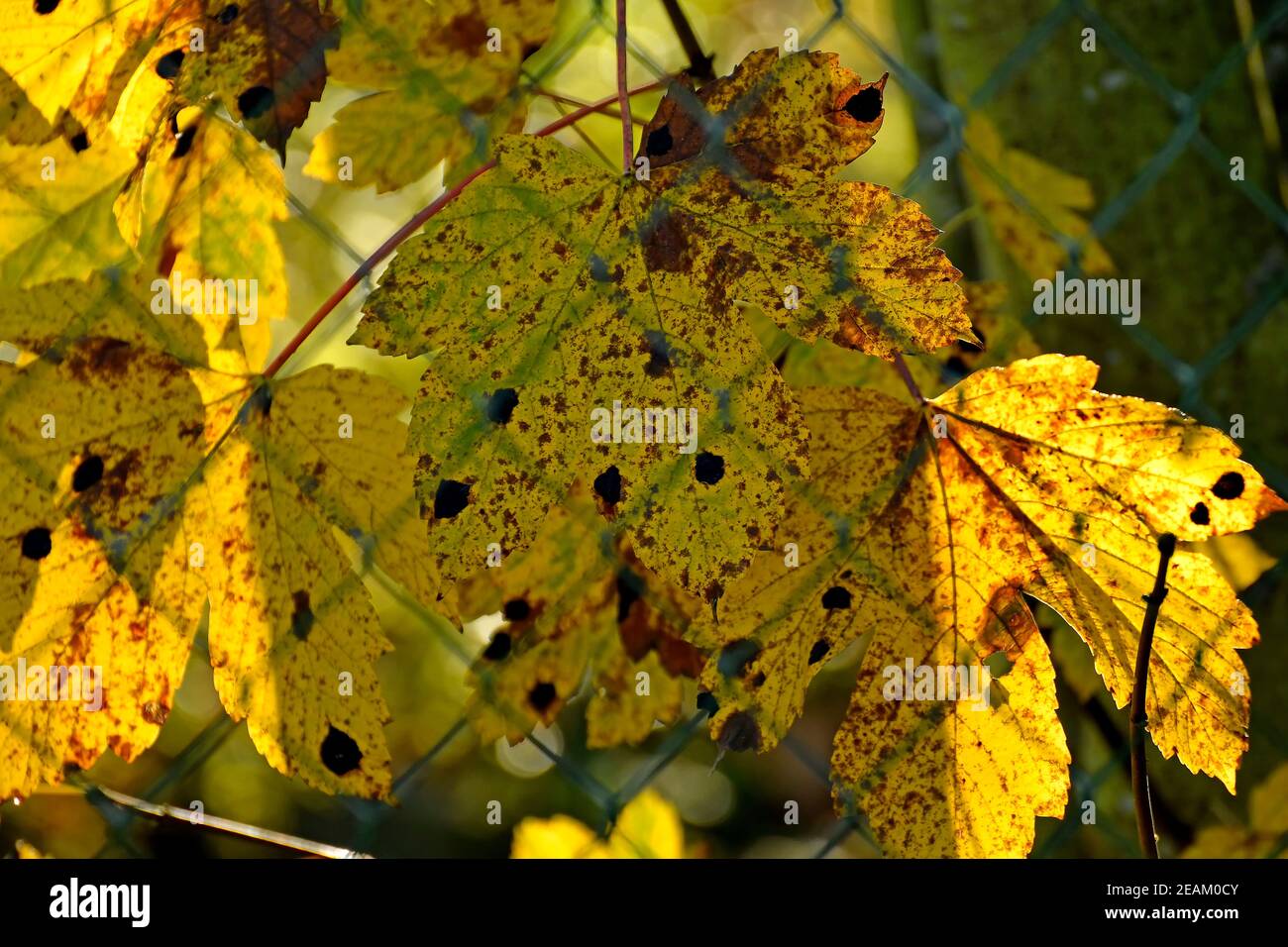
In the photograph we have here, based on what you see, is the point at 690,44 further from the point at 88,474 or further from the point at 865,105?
the point at 88,474

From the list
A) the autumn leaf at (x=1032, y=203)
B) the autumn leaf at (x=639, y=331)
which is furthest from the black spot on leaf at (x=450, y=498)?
the autumn leaf at (x=1032, y=203)

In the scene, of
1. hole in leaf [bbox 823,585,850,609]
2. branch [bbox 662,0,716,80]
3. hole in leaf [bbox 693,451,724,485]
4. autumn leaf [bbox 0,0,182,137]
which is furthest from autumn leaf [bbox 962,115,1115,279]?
A: autumn leaf [bbox 0,0,182,137]

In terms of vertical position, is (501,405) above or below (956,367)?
below

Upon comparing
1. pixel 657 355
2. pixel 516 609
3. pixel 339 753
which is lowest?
pixel 339 753

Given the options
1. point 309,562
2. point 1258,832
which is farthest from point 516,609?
point 1258,832

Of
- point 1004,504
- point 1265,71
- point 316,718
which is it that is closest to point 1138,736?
point 1004,504

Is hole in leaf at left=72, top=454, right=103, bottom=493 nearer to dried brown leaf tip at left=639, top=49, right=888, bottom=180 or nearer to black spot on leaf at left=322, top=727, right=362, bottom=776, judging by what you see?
black spot on leaf at left=322, top=727, right=362, bottom=776

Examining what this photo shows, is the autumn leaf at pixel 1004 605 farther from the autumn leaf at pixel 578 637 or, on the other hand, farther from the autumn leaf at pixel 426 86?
the autumn leaf at pixel 426 86

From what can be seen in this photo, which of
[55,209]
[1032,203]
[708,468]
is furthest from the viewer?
[1032,203]
